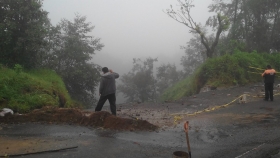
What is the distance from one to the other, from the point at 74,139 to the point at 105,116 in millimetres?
1692

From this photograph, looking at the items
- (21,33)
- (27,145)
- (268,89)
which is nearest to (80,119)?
(27,145)

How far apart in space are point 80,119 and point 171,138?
3.24 meters

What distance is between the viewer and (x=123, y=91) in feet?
145

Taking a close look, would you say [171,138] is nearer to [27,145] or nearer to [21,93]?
[27,145]

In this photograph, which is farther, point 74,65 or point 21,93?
point 74,65

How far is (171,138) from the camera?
6504mm

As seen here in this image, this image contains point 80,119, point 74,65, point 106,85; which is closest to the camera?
point 80,119

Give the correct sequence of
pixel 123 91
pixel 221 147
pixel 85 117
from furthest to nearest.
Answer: pixel 123 91, pixel 85 117, pixel 221 147

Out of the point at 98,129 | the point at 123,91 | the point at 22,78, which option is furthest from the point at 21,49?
the point at 123,91

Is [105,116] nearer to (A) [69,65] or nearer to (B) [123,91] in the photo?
(A) [69,65]

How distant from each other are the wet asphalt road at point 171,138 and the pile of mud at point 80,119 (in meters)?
0.38

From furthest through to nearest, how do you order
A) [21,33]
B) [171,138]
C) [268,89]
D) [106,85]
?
[21,33], [268,89], [106,85], [171,138]

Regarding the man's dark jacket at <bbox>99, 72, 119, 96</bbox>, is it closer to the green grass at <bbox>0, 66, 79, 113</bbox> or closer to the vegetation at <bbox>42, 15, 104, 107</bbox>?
the green grass at <bbox>0, 66, 79, 113</bbox>

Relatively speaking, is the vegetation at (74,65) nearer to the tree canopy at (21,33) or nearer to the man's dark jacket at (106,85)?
the tree canopy at (21,33)
